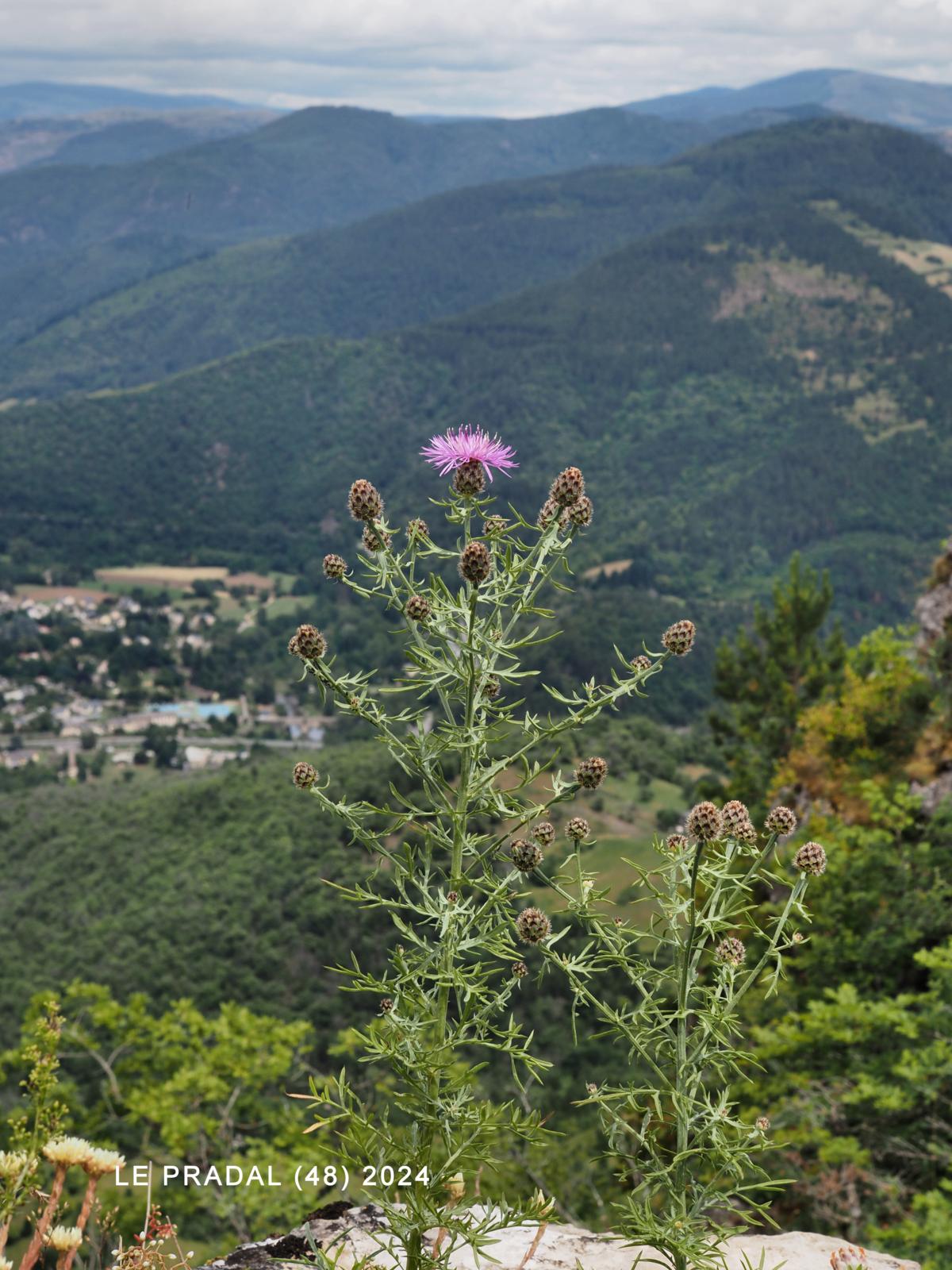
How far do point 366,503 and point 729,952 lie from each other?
1.85m

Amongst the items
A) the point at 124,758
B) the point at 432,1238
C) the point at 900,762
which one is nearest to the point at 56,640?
the point at 124,758

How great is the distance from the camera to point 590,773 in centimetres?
347

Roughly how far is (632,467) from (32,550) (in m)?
101

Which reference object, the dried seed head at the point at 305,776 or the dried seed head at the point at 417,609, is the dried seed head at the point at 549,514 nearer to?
the dried seed head at the point at 417,609

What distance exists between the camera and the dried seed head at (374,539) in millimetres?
3457

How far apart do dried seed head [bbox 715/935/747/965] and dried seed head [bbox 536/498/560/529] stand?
1443 mm

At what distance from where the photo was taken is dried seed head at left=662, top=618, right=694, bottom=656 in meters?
3.43

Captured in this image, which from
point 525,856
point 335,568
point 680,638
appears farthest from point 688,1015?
point 335,568

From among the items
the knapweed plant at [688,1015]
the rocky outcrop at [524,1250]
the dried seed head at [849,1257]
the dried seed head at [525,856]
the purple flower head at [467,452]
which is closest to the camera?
the knapweed plant at [688,1015]

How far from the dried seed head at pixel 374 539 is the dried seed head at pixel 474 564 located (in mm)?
320

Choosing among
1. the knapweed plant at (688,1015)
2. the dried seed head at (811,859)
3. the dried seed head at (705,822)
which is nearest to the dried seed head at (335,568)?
the knapweed plant at (688,1015)

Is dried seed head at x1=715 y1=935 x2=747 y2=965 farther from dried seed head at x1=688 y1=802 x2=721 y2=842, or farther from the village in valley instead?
the village in valley

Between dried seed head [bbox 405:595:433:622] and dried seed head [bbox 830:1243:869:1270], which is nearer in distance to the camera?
dried seed head [bbox 405:595:433:622]

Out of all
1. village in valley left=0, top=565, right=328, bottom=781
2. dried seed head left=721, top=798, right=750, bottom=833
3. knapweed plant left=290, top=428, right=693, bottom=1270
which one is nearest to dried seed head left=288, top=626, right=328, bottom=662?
knapweed plant left=290, top=428, right=693, bottom=1270
